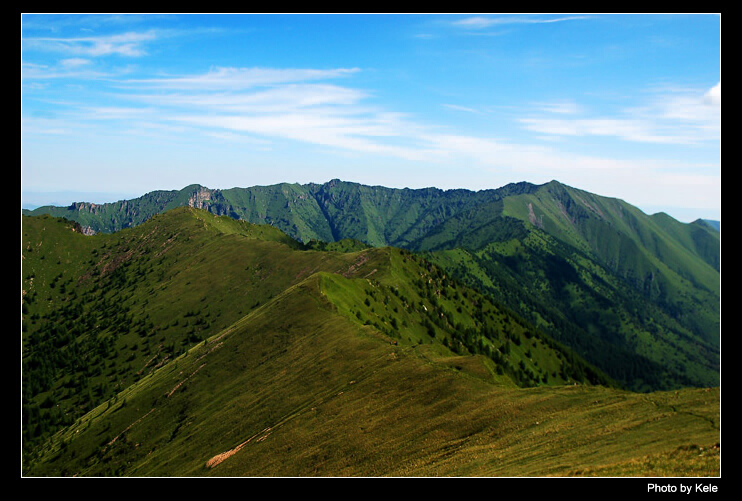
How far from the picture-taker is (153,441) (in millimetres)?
Answer: 94438

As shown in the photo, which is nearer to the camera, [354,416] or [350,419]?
A: [350,419]

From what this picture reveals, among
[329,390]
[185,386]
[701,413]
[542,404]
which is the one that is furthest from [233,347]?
[701,413]

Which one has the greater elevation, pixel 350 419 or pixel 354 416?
pixel 354 416

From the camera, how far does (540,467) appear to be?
1483 inches

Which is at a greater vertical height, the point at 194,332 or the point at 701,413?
the point at 701,413

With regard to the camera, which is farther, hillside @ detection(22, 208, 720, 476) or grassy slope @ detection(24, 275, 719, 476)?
grassy slope @ detection(24, 275, 719, 476)

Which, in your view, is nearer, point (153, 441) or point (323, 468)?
point (323, 468)

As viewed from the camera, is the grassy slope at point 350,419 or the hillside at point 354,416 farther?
the grassy slope at point 350,419

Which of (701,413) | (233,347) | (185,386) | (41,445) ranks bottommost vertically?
(41,445)
